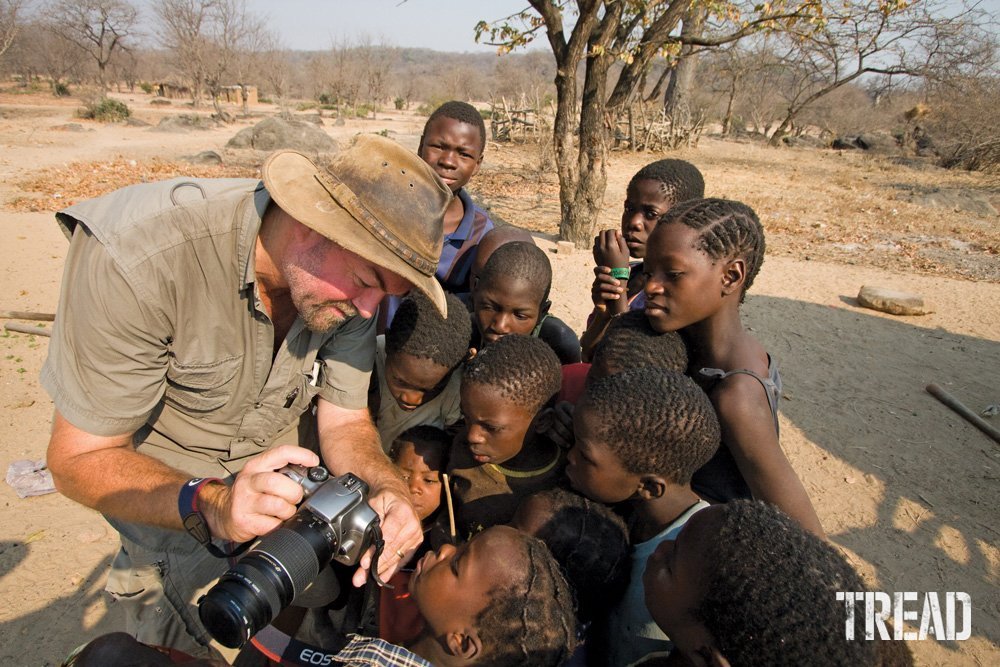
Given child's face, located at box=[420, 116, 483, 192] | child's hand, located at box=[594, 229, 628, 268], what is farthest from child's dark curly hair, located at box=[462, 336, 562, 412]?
child's face, located at box=[420, 116, 483, 192]

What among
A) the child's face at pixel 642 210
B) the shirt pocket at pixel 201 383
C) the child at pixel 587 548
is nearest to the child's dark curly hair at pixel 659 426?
the child at pixel 587 548

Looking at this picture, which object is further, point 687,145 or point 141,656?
point 687,145

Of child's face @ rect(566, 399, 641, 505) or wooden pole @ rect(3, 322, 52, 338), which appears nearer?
child's face @ rect(566, 399, 641, 505)

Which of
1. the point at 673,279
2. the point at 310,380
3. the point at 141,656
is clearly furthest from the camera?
the point at 310,380

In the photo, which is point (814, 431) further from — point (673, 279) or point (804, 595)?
point (804, 595)

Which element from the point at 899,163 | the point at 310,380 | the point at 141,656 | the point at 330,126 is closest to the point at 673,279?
the point at 310,380

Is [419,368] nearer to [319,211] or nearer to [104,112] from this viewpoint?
[319,211]

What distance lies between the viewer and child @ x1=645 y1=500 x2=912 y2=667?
51.4 inches

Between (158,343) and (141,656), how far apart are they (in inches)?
37.4

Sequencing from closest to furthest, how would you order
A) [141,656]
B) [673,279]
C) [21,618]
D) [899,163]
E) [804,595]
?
[804,595] < [141,656] < [673,279] < [21,618] < [899,163]

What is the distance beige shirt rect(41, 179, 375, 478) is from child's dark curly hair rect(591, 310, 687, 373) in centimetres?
119

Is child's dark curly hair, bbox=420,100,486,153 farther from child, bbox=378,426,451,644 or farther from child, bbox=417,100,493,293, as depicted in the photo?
child, bbox=378,426,451,644

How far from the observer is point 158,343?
1951 millimetres

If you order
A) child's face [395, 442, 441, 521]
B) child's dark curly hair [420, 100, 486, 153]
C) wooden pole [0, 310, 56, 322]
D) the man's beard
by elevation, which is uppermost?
child's dark curly hair [420, 100, 486, 153]
